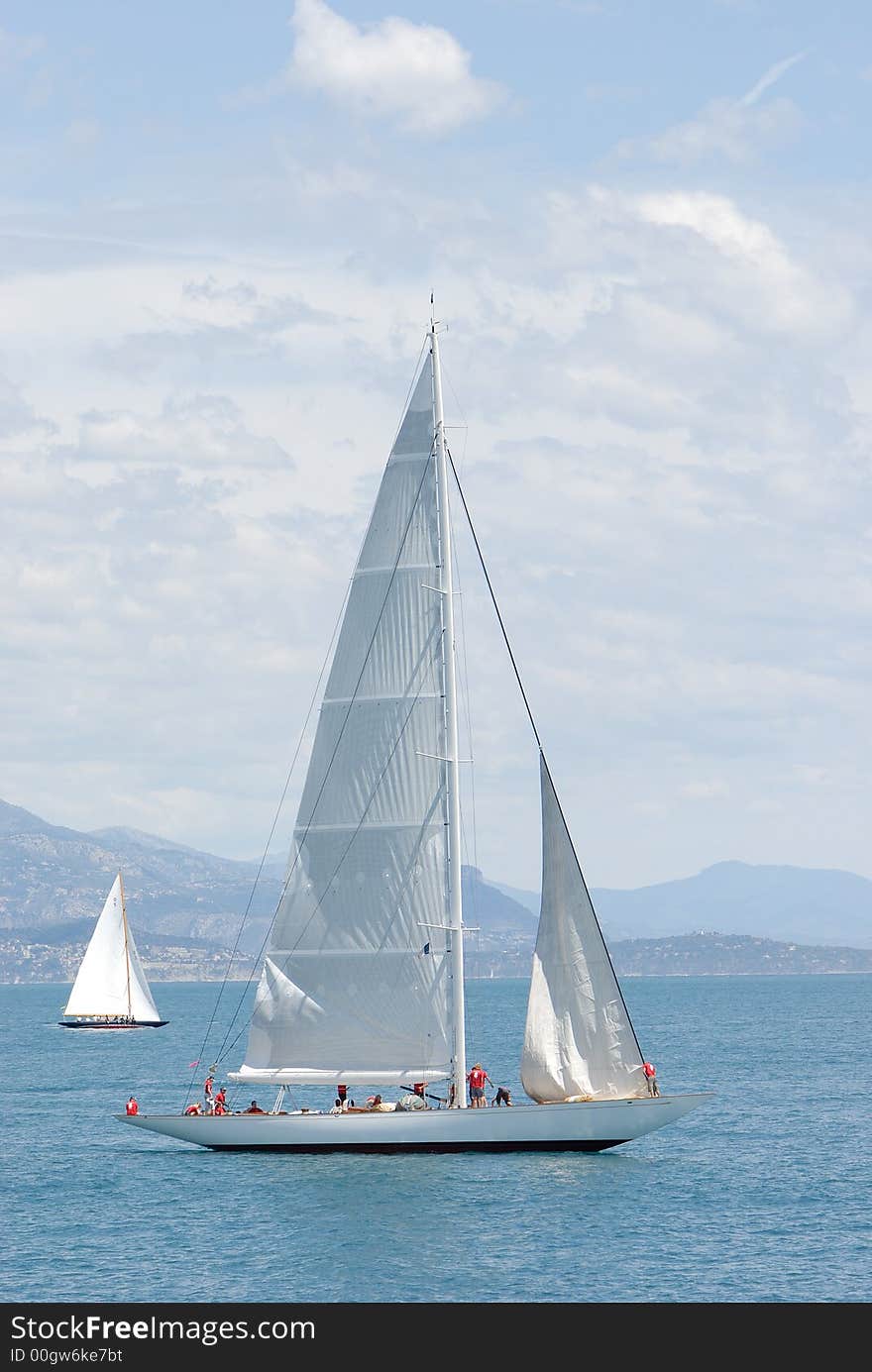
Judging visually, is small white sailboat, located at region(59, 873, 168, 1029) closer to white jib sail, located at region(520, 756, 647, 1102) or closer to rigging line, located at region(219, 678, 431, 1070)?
rigging line, located at region(219, 678, 431, 1070)

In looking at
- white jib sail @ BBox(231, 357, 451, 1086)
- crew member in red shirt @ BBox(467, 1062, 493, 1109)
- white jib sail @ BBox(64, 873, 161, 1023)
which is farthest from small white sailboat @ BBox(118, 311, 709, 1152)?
white jib sail @ BBox(64, 873, 161, 1023)

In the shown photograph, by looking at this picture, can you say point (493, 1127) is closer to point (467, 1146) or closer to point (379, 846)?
point (467, 1146)

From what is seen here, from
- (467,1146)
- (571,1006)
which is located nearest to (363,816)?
(571,1006)

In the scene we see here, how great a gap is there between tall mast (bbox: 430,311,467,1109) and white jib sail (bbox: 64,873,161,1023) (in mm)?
101815

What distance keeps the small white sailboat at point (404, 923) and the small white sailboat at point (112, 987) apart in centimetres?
9855

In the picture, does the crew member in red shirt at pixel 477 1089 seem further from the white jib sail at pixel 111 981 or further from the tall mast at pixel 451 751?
the white jib sail at pixel 111 981

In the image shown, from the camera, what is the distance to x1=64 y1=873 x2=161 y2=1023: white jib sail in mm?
152250

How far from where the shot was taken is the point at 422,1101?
53.2m

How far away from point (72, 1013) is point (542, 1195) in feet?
358

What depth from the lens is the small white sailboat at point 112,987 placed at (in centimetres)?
Answer: 15225

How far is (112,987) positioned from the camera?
508 feet

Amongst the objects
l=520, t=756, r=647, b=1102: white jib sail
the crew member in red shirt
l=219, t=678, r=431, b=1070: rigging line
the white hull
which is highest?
l=219, t=678, r=431, b=1070: rigging line

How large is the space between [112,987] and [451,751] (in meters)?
108

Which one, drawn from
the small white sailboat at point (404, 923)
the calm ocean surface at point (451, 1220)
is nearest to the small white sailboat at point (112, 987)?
the calm ocean surface at point (451, 1220)
